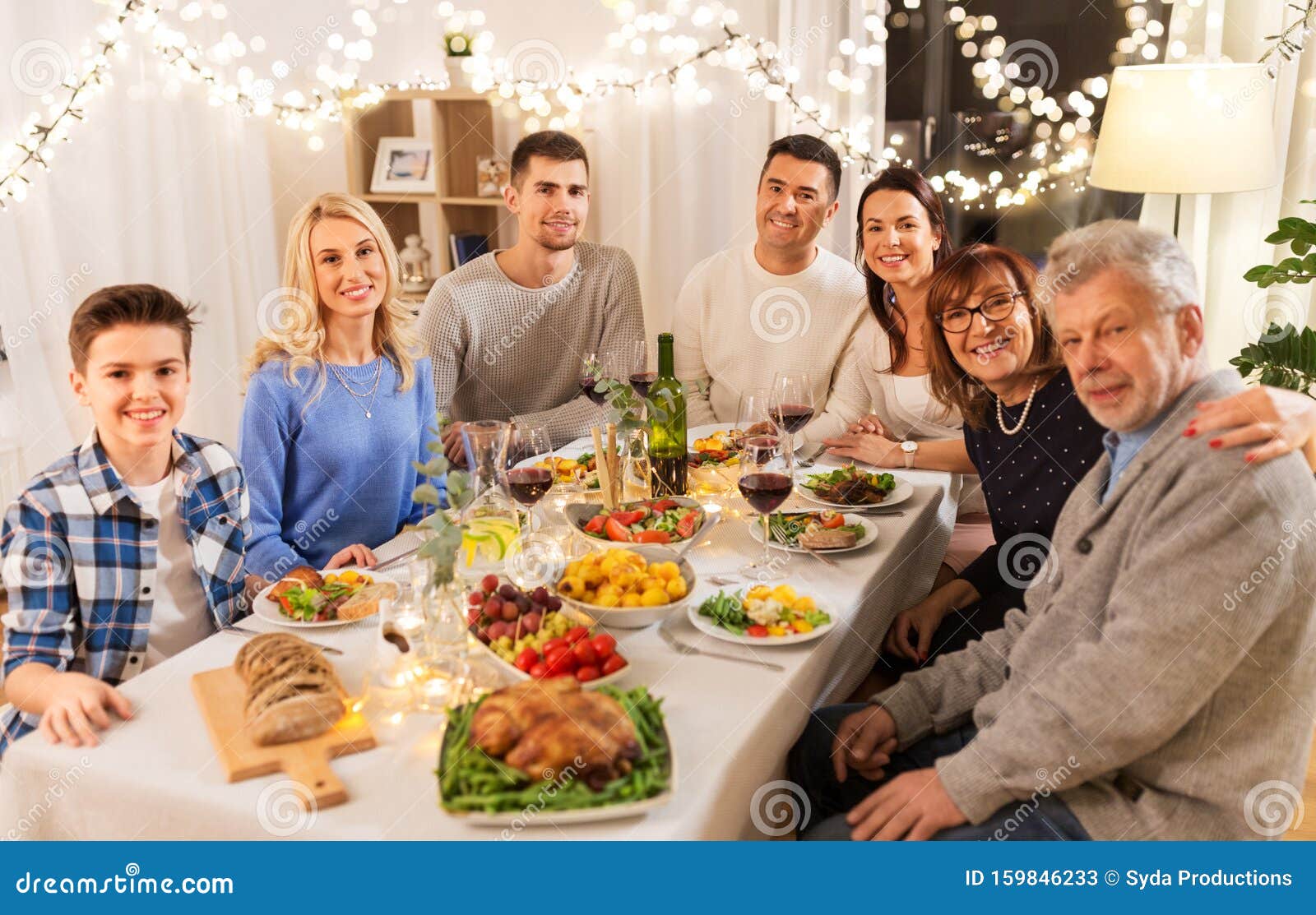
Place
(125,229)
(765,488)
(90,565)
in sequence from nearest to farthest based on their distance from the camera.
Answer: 1. (90,565)
2. (765,488)
3. (125,229)

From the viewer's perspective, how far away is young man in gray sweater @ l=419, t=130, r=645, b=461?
3.08 m

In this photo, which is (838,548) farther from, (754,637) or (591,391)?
(591,391)

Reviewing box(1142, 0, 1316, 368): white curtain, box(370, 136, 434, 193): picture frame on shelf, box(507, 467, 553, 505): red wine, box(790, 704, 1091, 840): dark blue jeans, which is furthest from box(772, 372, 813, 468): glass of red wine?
box(370, 136, 434, 193): picture frame on shelf

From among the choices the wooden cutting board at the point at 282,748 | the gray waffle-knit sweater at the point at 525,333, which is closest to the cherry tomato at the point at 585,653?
the wooden cutting board at the point at 282,748

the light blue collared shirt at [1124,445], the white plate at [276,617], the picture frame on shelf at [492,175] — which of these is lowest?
the white plate at [276,617]

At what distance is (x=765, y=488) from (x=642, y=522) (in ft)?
0.77

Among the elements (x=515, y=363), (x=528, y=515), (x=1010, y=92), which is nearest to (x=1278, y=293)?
(x=1010, y=92)

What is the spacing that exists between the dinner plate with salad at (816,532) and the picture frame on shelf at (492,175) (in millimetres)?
2673

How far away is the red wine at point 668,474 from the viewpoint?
80.9 inches

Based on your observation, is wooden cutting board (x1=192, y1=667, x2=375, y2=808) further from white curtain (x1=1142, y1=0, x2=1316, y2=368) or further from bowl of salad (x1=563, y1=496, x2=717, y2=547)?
white curtain (x1=1142, y1=0, x2=1316, y2=368)

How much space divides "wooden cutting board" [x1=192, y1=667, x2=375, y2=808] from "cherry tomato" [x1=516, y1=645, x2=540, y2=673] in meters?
0.19

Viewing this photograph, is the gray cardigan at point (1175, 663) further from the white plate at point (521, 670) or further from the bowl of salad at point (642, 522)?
the bowl of salad at point (642, 522)

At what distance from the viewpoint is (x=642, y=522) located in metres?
1.79

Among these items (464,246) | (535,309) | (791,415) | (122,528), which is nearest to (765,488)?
(791,415)
